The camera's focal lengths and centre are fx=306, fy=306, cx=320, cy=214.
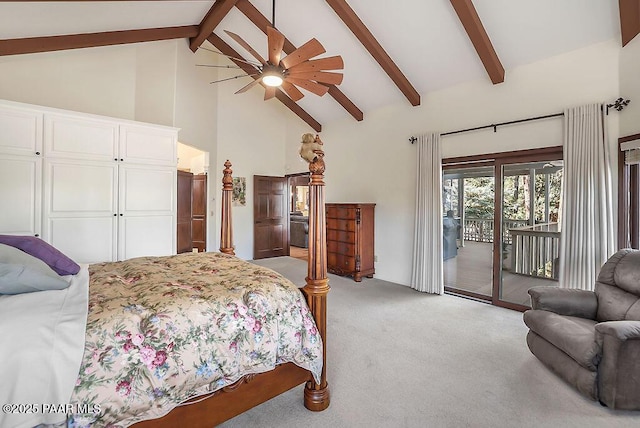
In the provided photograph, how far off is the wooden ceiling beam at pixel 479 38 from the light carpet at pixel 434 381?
2.99 meters

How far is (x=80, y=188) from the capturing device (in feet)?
11.7

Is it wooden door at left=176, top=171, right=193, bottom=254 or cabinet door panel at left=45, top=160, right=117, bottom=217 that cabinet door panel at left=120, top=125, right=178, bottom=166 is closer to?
cabinet door panel at left=45, top=160, right=117, bottom=217

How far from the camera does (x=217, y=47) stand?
5.76 meters

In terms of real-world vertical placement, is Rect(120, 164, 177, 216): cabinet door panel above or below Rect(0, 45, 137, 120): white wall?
below

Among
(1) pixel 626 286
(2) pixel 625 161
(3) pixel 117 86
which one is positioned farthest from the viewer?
(3) pixel 117 86

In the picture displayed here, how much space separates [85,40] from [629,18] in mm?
5774

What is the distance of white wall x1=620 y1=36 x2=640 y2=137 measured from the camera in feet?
9.62

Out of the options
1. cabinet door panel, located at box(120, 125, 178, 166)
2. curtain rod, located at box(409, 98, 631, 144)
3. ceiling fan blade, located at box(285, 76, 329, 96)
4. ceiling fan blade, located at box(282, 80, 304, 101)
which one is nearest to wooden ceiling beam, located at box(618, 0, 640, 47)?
curtain rod, located at box(409, 98, 631, 144)

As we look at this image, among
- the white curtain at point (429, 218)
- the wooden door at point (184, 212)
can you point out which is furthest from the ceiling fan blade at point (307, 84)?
the wooden door at point (184, 212)

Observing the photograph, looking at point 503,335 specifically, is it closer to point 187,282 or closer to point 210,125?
point 187,282

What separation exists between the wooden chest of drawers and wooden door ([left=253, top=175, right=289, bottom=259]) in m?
2.18

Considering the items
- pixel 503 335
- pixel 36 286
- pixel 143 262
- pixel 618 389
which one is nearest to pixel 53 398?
pixel 36 286

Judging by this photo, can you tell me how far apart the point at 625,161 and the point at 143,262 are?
179 inches

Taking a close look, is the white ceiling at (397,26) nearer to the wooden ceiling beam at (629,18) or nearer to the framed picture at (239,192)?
the wooden ceiling beam at (629,18)
